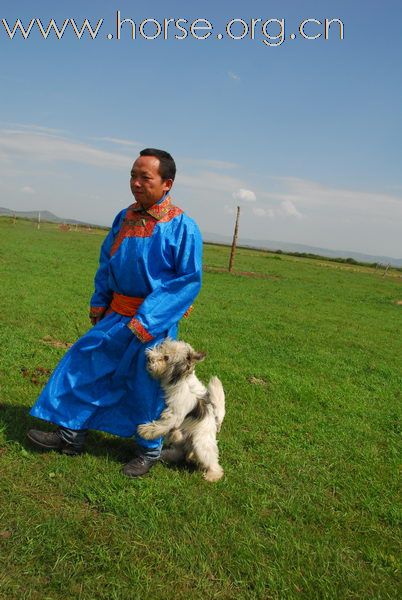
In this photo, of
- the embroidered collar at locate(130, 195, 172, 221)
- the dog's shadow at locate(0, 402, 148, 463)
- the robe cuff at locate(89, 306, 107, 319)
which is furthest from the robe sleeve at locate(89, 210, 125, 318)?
the dog's shadow at locate(0, 402, 148, 463)

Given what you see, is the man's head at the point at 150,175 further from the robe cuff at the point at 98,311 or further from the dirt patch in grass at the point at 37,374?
the dirt patch in grass at the point at 37,374

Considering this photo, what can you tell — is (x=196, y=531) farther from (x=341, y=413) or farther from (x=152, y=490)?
(x=341, y=413)

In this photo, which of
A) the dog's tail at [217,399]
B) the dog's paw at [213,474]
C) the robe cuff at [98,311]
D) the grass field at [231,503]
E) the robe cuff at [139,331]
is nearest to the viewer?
the grass field at [231,503]

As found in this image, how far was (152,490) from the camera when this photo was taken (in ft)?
13.0

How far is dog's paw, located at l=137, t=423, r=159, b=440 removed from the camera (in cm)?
404

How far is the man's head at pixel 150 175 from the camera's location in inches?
154

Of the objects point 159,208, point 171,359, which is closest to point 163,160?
point 159,208

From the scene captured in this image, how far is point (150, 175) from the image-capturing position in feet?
12.9

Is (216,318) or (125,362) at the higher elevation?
(125,362)

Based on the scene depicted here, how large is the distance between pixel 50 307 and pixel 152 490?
24.8 feet

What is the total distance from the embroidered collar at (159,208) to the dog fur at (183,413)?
43.7 inches

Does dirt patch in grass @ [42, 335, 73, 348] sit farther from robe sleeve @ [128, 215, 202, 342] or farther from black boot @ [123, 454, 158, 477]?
robe sleeve @ [128, 215, 202, 342]

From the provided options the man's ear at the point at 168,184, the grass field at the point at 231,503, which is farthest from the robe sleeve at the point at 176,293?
the grass field at the point at 231,503

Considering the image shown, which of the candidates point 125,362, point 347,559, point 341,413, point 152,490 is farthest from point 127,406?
point 341,413
